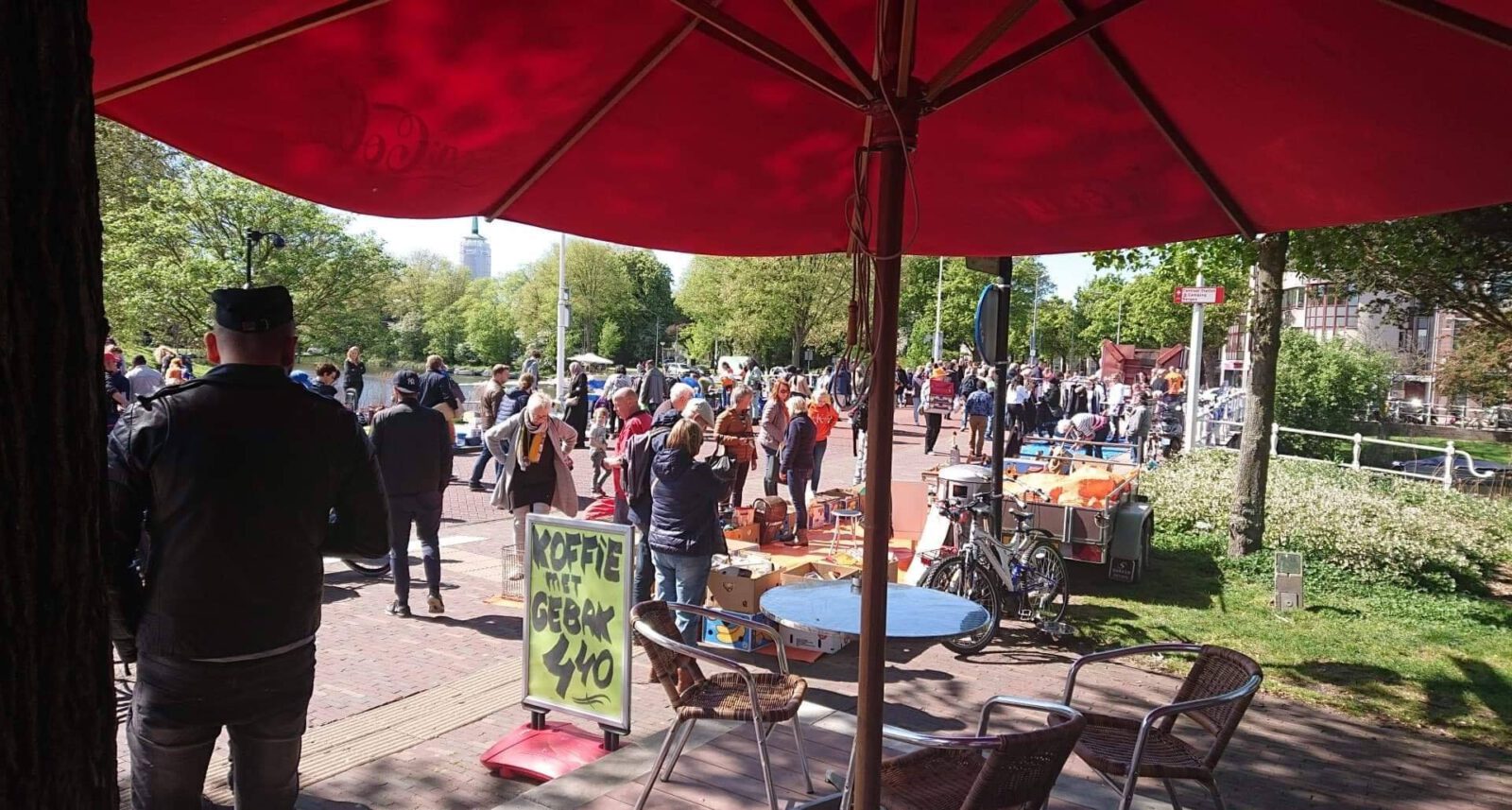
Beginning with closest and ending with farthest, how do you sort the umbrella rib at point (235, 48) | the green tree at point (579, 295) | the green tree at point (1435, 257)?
the umbrella rib at point (235, 48)
the green tree at point (1435, 257)
the green tree at point (579, 295)

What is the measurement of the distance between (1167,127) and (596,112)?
210 centimetres

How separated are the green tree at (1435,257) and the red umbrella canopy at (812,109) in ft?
23.5

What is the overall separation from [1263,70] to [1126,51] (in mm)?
441

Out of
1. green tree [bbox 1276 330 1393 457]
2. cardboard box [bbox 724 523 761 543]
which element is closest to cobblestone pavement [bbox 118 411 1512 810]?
cardboard box [bbox 724 523 761 543]

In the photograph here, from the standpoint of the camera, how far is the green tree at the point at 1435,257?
9.79 m

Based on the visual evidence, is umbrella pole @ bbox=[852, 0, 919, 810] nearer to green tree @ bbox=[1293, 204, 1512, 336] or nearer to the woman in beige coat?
the woman in beige coat

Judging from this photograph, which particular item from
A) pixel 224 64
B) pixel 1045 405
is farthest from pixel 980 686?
pixel 1045 405

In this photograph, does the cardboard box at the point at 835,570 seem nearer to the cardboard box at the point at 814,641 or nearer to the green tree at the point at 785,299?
the cardboard box at the point at 814,641

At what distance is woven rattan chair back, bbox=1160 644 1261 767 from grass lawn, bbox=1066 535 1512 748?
3170mm

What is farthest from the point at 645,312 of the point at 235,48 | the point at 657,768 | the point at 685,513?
the point at 235,48

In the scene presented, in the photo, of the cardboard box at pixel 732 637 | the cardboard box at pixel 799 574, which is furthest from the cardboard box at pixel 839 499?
the cardboard box at pixel 732 637

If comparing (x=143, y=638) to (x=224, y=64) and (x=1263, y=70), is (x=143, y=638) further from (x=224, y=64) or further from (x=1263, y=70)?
(x=1263, y=70)

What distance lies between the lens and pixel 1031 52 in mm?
2625

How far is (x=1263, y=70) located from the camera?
3.07 m
